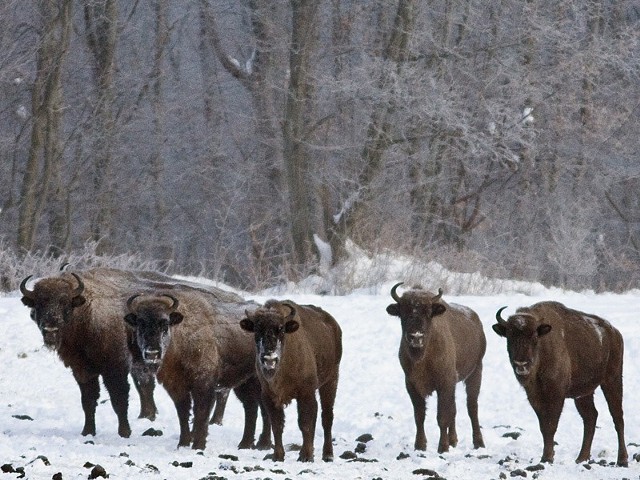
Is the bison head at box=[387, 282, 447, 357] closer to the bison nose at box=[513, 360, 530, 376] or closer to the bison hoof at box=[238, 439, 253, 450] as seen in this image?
the bison nose at box=[513, 360, 530, 376]

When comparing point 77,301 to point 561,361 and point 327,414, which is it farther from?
point 561,361

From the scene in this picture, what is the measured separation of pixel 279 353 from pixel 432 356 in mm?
2221

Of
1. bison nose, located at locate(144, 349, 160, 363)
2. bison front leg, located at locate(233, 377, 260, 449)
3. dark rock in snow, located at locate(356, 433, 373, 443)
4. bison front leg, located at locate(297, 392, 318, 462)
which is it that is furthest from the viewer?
dark rock in snow, located at locate(356, 433, 373, 443)

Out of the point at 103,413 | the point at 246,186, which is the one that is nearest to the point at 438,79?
the point at 246,186

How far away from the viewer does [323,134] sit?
1320 inches

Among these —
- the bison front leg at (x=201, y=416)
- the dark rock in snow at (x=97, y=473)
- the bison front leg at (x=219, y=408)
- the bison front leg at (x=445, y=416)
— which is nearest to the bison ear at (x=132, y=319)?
the bison front leg at (x=201, y=416)

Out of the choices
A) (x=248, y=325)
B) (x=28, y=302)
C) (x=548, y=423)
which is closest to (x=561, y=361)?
(x=548, y=423)

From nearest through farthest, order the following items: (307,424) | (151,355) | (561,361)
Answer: (307,424), (151,355), (561,361)

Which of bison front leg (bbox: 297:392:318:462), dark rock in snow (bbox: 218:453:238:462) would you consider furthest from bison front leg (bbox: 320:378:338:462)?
dark rock in snow (bbox: 218:453:238:462)

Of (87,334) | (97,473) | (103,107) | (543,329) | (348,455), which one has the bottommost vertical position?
(348,455)

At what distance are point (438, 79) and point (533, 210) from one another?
38.9ft

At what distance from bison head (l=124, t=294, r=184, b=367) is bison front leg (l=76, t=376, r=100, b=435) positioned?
1105 millimetres

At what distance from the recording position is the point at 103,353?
1195 centimetres

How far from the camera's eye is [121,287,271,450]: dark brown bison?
10867 mm
